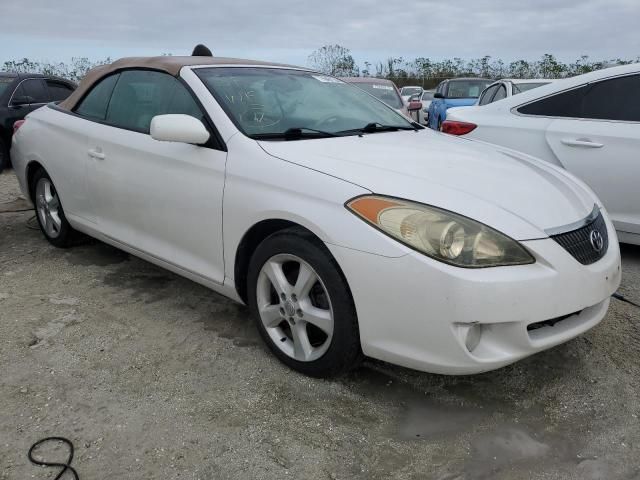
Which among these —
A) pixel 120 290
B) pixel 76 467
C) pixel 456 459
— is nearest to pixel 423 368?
pixel 456 459

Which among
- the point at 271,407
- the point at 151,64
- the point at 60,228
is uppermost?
the point at 151,64

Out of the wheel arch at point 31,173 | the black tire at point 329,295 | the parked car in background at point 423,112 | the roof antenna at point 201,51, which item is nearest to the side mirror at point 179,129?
the black tire at point 329,295

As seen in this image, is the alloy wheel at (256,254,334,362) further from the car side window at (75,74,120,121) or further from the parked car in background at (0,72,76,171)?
the parked car in background at (0,72,76,171)

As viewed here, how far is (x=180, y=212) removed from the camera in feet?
Answer: 10.2

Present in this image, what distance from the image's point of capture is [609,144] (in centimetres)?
411

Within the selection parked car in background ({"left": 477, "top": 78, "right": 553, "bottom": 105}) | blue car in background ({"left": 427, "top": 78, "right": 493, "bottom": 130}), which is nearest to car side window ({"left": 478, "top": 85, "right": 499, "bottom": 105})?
parked car in background ({"left": 477, "top": 78, "right": 553, "bottom": 105})

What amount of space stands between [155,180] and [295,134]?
0.86 m

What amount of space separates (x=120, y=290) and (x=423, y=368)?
90.8 inches

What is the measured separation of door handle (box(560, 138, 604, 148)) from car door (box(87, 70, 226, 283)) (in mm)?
2725

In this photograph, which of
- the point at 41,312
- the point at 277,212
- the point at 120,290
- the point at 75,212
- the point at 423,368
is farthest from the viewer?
the point at 75,212

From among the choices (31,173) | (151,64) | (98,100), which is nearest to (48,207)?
(31,173)

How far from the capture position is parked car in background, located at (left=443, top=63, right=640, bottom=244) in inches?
159

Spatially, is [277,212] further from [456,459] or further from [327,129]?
[456,459]

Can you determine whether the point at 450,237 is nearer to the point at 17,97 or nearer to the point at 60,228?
the point at 60,228
